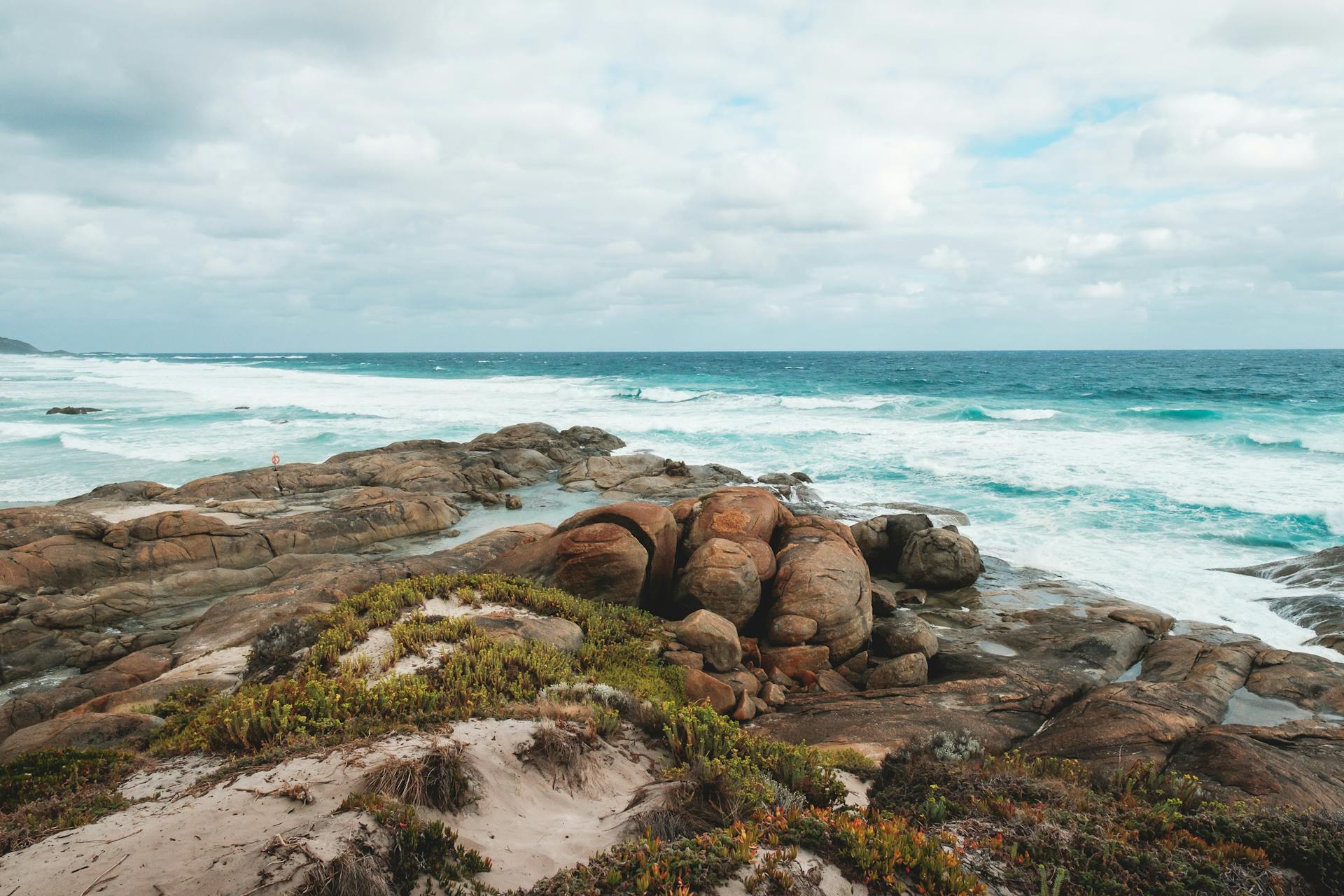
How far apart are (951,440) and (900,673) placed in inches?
1242

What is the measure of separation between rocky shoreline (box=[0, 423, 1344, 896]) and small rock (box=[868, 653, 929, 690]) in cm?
4

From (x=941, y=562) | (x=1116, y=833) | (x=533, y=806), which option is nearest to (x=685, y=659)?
(x=533, y=806)

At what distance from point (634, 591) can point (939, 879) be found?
875cm

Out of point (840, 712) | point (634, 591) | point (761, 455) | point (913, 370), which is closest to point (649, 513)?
point (634, 591)

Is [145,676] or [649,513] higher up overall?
[649,513]

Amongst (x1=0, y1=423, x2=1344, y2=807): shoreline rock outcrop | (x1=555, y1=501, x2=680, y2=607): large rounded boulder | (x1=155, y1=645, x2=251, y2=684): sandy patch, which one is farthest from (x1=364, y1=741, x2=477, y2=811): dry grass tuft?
(x1=555, y1=501, x2=680, y2=607): large rounded boulder

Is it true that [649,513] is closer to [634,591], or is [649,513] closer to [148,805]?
[634,591]

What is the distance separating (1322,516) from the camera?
904 inches

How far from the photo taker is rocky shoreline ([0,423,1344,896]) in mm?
8852

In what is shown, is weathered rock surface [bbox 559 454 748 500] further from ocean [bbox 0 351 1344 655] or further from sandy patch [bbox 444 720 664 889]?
sandy patch [bbox 444 720 664 889]

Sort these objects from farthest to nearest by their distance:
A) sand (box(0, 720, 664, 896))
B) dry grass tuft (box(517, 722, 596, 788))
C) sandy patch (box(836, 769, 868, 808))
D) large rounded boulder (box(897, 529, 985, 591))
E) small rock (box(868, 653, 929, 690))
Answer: large rounded boulder (box(897, 529, 985, 591)) → small rock (box(868, 653, 929, 690)) → sandy patch (box(836, 769, 868, 808)) → dry grass tuft (box(517, 722, 596, 788)) → sand (box(0, 720, 664, 896))

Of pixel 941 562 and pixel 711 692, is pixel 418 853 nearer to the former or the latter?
pixel 711 692

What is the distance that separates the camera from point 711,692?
32.3ft

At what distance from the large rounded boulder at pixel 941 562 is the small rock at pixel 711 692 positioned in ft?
29.9
